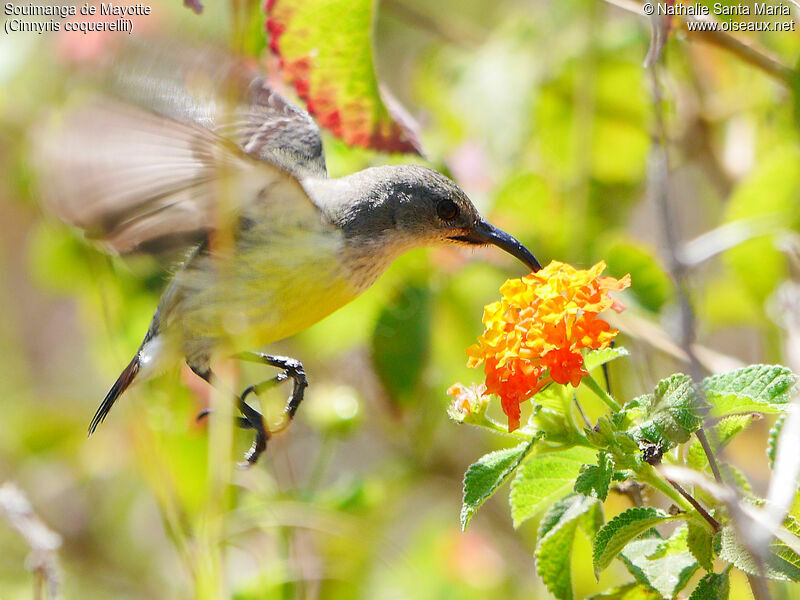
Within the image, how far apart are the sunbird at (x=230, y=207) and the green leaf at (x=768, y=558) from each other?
25.2 inches

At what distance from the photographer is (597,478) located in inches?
32.8

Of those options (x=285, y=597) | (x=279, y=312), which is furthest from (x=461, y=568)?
(x=279, y=312)

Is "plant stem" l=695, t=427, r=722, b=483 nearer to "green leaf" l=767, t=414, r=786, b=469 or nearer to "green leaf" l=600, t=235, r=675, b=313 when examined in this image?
"green leaf" l=767, t=414, r=786, b=469

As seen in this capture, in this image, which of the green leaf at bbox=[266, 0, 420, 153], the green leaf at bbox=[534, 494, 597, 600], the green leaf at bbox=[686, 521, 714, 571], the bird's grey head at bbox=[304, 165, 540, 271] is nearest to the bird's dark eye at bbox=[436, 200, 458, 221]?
the bird's grey head at bbox=[304, 165, 540, 271]

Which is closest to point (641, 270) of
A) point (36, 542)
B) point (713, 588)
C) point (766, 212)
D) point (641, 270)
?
point (641, 270)

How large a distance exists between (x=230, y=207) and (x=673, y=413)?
2.35ft

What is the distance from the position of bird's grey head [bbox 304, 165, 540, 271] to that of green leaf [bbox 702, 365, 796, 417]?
0.66 m

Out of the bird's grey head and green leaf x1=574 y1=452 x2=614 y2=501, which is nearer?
green leaf x1=574 y1=452 x2=614 y2=501

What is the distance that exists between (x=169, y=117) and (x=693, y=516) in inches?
29.9

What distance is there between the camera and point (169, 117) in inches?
44.9

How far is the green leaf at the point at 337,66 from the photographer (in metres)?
1.33

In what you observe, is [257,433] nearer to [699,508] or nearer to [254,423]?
[254,423]

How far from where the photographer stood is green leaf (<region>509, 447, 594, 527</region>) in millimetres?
951

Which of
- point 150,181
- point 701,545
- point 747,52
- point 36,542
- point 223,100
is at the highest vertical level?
point 747,52
